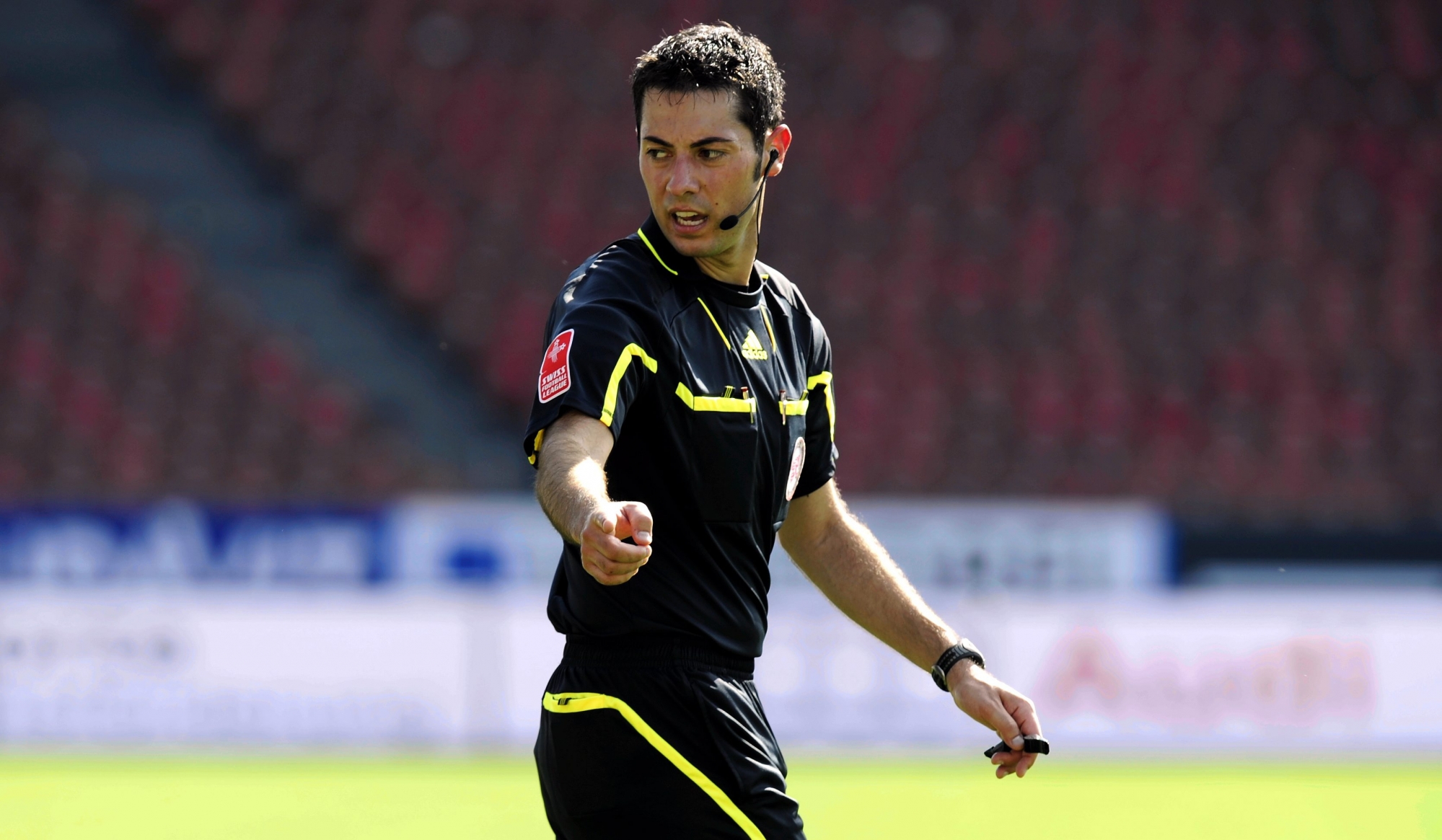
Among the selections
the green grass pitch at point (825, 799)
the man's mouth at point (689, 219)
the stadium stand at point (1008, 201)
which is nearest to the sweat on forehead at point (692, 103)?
the man's mouth at point (689, 219)

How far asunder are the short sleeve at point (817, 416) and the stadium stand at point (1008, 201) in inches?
433

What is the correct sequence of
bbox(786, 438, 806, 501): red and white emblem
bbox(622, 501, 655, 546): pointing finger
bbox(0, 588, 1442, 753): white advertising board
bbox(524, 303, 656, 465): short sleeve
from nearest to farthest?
bbox(622, 501, 655, 546): pointing finger → bbox(524, 303, 656, 465): short sleeve → bbox(786, 438, 806, 501): red and white emblem → bbox(0, 588, 1442, 753): white advertising board

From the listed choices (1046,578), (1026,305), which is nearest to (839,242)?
(1026,305)

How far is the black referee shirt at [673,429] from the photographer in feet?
9.90

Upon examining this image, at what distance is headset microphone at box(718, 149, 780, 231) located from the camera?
10.8 ft

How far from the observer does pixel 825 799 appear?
374 inches

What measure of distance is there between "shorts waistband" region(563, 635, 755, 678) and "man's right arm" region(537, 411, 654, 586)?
318 mm

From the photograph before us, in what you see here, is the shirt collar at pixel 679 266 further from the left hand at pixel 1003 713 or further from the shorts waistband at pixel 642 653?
the left hand at pixel 1003 713

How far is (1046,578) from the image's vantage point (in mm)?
12633

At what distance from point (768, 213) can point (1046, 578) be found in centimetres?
546

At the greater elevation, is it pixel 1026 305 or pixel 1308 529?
pixel 1026 305

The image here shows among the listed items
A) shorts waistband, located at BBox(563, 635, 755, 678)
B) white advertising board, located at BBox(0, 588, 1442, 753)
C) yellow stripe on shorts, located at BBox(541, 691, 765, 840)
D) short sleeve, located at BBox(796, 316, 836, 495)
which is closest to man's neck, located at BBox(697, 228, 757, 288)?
short sleeve, located at BBox(796, 316, 836, 495)

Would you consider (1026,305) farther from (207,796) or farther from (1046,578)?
(207,796)

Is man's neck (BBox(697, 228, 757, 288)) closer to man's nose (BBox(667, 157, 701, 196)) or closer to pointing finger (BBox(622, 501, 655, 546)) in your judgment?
man's nose (BBox(667, 157, 701, 196))
